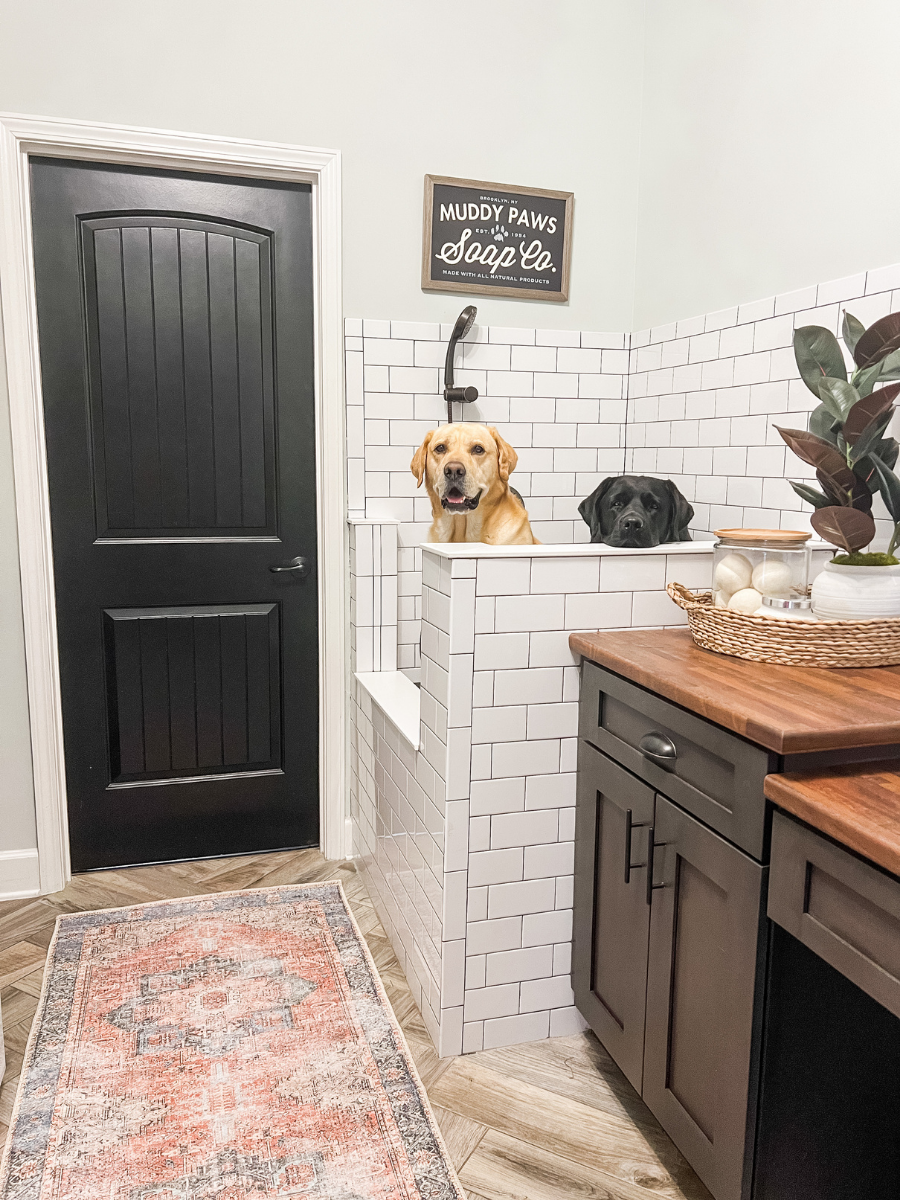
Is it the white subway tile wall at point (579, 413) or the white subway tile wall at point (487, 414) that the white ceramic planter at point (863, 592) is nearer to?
the white subway tile wall at point (579, 413)

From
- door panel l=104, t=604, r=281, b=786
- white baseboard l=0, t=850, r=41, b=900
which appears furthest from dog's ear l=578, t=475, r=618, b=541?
white baseboard l=0, t=850, r=41, b=900

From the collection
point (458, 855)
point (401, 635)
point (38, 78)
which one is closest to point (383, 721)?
point (401, 635)

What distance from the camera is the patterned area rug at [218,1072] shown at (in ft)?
4.80

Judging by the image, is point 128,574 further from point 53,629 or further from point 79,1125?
point 79,1125

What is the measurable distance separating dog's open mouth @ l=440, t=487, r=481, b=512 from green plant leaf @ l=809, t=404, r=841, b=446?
843 mm

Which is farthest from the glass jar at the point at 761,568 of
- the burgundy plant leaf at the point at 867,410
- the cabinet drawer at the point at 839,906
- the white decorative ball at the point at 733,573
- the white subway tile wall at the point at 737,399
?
→ the cabinet drawer at the point at 839,906

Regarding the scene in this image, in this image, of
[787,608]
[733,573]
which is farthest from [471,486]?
[787,608]

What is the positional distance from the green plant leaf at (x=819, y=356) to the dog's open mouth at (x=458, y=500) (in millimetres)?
853

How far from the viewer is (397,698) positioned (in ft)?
7.58

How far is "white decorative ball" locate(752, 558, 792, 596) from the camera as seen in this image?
158 cm

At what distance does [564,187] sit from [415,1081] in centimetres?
256

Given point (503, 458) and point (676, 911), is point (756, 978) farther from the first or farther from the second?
point (503, 458)

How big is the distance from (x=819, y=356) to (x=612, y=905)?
3.65 ft

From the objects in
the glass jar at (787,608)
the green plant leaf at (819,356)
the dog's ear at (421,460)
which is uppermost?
the green plant leaf at (819,356)
